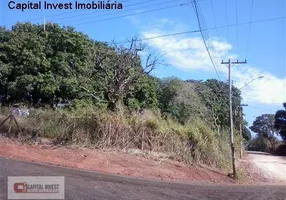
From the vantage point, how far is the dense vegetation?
2420cm

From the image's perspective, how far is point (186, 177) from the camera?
→ 2131 centimetres

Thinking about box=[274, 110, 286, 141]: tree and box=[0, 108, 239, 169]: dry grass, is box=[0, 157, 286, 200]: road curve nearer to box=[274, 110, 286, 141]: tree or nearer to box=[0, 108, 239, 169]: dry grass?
box=[0, 108, 239, 169]: dry grass

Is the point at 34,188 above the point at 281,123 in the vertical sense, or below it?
below

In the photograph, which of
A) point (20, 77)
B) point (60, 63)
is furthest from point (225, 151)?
point (20, 77)

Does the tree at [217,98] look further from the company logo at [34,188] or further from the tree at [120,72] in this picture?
the company logo at [34,188]

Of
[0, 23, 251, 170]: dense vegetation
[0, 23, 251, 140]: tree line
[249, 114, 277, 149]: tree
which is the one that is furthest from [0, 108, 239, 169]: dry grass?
[249, 114, 277, 149]: tree

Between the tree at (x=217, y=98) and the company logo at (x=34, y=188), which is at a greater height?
the tree at (x=217, y=98)

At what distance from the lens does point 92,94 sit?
105 ft

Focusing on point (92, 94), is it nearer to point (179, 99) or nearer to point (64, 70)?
point (64, 70)

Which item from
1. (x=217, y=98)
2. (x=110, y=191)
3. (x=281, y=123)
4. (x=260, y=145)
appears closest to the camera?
(x=110, y=191)

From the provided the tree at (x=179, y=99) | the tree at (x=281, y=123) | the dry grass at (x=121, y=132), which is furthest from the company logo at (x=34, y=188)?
the tree at (x=281, y=123)

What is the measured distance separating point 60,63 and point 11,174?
2010 centimetres

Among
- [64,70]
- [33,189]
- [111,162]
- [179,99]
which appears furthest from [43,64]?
[33,189]

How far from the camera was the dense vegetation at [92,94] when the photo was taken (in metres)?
24.2
